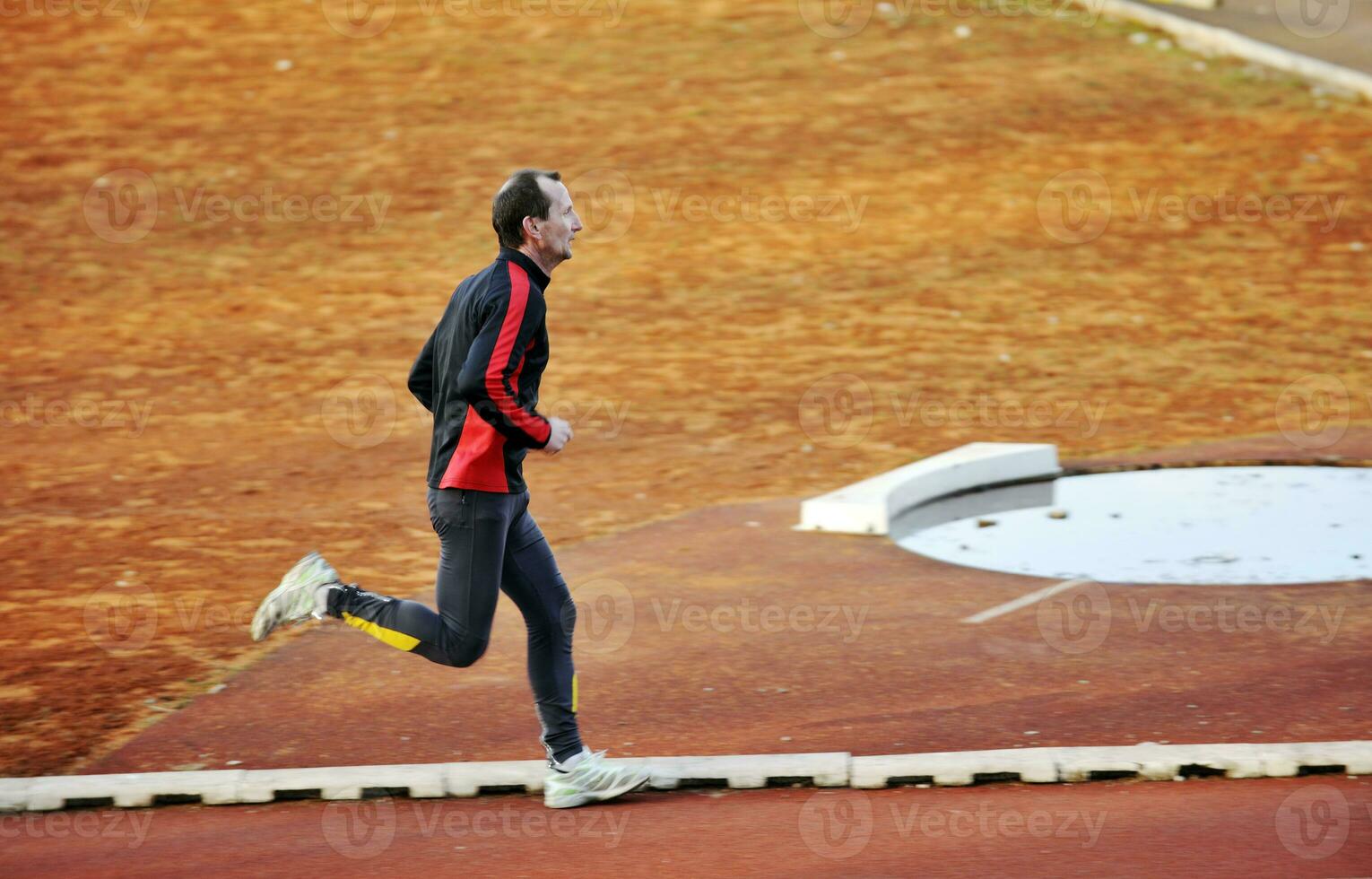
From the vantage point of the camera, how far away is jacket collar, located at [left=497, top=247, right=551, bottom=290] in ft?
16.8

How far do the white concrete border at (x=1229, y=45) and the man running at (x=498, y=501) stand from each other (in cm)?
1796

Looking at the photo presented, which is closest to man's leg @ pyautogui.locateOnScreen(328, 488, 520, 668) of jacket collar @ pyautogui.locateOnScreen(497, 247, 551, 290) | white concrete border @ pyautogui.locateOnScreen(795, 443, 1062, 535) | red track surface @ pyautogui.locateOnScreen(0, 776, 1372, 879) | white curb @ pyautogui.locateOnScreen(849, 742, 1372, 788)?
red track surface @ pyautogui.locateOnScreen(0, 776, 1372, 879)

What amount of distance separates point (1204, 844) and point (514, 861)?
210 cm

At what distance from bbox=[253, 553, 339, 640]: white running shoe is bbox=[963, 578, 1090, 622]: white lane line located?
3397mm

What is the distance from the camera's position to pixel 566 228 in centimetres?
518

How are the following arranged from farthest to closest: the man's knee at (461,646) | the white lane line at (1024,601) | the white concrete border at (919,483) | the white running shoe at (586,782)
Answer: the white concrete border at (919,483), the white lane line at (1024,601), the white running shoe at (586,782), the man's knee at (461,646)

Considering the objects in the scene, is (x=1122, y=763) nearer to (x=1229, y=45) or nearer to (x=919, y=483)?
(x=919, y=483)

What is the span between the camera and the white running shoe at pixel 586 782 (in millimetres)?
5367

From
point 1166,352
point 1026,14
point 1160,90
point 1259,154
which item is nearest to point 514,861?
point 1166,352

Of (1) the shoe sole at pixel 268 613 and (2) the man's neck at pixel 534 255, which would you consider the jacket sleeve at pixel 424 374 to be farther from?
(1) the shoe sole at pixel 268 613

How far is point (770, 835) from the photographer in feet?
16.8

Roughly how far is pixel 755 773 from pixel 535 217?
2034 millimetres

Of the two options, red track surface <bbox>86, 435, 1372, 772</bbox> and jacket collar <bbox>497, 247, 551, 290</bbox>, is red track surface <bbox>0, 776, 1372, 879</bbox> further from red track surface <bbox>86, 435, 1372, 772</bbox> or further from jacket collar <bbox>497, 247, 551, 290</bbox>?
jacket collar <bbox>497, 247, 551, 290</bbox>

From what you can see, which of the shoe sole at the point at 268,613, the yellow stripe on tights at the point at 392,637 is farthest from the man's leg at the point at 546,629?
the shoe sole at the point at 268,613
